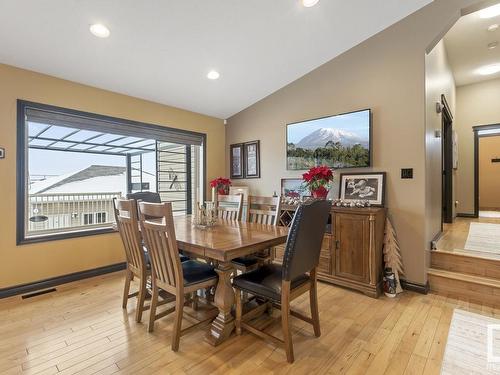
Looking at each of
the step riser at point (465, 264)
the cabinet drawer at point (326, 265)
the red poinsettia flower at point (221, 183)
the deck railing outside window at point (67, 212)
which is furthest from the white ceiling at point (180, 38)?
the step riser at point (465, 264)

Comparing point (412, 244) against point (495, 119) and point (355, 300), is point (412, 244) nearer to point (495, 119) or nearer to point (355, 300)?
point (355, 300)

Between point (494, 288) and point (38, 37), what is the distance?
4983 mm

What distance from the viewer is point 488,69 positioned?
468 cm

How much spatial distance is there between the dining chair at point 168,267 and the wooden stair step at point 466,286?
2.45m

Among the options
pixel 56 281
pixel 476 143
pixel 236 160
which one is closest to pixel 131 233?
pixel 56 281

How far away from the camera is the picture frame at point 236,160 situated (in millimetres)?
4648

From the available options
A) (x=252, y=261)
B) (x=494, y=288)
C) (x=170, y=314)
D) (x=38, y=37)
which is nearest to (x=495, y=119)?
(x=494, y=288)

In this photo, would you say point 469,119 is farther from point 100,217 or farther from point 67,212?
point 67,212

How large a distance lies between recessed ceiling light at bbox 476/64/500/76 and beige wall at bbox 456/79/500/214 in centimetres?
47

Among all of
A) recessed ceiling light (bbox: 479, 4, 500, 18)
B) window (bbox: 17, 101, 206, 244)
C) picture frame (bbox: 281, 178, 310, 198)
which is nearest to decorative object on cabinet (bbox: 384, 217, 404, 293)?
picture frame (bbox: 281, 178, 310, 198)

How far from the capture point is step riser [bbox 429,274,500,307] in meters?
2.52

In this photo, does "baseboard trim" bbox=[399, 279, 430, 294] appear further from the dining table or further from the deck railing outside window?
the deck railing outside window

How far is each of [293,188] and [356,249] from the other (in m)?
1.35

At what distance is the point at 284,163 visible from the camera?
13.3ft
